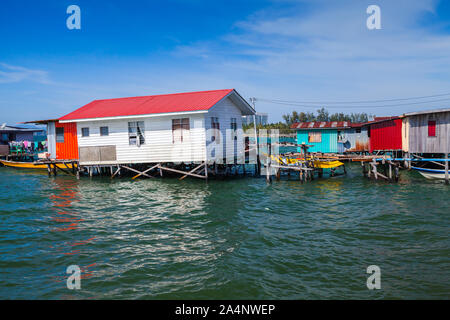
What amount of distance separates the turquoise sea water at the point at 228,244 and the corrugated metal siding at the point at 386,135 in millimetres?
11600

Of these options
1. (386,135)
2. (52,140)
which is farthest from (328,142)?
(52,140)

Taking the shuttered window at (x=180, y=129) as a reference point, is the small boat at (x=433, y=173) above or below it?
below

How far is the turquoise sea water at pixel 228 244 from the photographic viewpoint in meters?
7.24

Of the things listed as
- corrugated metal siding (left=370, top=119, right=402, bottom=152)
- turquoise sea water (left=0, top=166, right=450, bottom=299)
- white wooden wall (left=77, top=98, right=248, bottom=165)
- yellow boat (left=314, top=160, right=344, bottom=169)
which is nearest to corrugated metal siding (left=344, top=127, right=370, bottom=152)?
corrugated metal siding (left=370, top=119, right=402, bottom=152)

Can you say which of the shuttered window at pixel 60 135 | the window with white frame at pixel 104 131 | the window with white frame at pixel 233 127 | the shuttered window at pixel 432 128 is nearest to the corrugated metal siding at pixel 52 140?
the shuttered window at pixel 60 135

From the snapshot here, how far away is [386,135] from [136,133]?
22.5m

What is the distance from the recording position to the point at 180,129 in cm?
2220

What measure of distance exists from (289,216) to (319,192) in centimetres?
578

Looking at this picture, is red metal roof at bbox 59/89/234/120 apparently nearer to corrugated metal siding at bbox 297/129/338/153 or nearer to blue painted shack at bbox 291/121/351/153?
blue painted shack at bbox 291/121/351/153

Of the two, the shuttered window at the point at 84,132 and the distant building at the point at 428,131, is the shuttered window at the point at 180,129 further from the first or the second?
the distant building at the point at 428,131

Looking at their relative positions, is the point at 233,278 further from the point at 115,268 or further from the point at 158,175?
the point at 158,175

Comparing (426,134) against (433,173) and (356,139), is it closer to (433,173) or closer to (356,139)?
(433,173)
